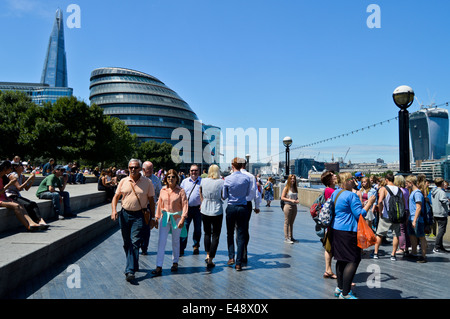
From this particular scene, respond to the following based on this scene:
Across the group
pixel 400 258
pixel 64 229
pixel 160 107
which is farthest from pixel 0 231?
pixel 160 107

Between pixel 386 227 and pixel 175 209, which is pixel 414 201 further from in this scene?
pixel 175 209

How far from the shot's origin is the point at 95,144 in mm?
41562

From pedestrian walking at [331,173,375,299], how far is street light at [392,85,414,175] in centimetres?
449

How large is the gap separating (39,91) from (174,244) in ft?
530

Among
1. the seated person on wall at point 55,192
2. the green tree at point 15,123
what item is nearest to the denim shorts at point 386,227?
the seated person on wall at point 55,192

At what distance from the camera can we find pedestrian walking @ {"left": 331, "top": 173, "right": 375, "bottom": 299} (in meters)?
4.25

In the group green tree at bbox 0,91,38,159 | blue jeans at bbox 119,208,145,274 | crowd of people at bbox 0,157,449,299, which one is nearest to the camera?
crowd of people at bbox 0,157,449,299

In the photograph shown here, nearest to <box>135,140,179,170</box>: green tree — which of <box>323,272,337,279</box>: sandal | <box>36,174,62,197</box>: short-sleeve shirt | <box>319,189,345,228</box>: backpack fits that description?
<box>36,174,62,197</box>: short-sleeve shirt

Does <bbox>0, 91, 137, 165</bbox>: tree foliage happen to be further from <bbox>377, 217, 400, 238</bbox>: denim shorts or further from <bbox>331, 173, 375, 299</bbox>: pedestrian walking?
<bbox>331, 173, 375, 299</bbox>: pedestrian walking

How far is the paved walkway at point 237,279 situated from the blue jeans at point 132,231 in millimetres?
389

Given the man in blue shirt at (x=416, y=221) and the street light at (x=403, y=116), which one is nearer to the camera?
the man in blue shirt at (x=416, y=221)

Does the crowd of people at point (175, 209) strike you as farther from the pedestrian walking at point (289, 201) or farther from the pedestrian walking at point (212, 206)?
the pedestrian walking at point (289, 201)

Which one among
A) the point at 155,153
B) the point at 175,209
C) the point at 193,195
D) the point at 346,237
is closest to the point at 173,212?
the point at 175,209

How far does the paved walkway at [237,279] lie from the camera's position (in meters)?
4.47
